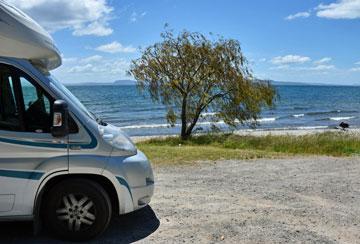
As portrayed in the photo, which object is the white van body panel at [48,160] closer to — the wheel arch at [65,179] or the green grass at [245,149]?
the wheel arch at [65,179]

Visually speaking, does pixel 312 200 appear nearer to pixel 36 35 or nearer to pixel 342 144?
pixel 36 35

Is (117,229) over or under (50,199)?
under

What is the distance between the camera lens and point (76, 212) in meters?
5.99

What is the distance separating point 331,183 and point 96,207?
18.0 feet

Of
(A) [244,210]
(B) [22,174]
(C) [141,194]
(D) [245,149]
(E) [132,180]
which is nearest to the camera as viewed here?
(B) [22,174]

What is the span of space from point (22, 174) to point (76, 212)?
30.8 inches

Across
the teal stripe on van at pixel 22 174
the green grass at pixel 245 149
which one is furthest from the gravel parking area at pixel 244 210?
the green grass at pixel 245 149

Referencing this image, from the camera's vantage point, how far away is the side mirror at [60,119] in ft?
18.1

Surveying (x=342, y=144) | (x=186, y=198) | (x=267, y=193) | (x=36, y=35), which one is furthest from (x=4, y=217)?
(x=342, y=144)

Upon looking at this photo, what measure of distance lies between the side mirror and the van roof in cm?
71

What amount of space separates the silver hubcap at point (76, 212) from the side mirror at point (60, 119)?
0.79 meters

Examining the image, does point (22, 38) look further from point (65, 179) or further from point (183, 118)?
point (183, 118)

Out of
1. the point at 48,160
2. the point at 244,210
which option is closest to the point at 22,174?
the point at 48,160

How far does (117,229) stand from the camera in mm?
6578
